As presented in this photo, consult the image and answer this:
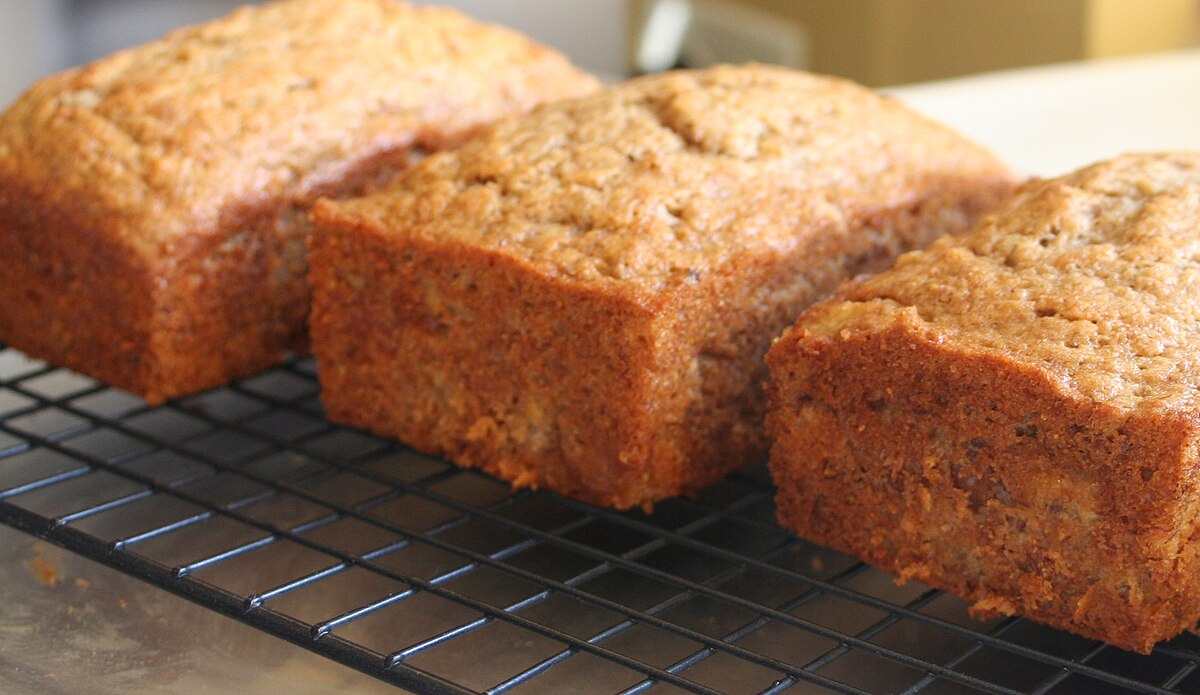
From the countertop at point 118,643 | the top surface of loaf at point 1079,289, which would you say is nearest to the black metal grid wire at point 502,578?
the countertop at point 118,643

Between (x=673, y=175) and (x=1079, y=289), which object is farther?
(x=673, y=175)

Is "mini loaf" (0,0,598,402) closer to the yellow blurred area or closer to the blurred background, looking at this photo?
the blurred background

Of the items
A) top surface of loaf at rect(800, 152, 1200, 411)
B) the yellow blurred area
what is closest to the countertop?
top surface of loaf at rect(800, 152, 1200, 411)

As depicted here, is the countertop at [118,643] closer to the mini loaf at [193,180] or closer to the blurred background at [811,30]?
the mini loaf at [193,180]

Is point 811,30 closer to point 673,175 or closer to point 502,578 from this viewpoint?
point 673,175

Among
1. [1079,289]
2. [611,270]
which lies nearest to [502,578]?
[611,270]

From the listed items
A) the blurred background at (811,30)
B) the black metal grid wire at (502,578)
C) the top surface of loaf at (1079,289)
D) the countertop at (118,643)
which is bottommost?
the countertop at (118,643)
